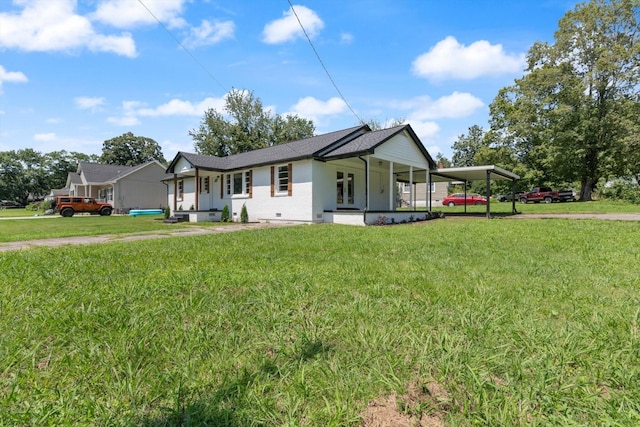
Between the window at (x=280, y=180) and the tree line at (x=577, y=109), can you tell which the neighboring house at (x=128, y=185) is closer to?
the window at (x=280, y=180)

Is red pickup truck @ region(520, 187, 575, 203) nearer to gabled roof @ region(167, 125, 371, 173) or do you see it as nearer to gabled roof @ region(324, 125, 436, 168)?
gabled roof @ region(324, 125, 436, 168)

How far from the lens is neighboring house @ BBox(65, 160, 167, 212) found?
32.2 metres

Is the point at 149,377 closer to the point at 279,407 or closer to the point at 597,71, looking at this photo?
the point at 279,407

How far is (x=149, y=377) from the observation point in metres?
1.96

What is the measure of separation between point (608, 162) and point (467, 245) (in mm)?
28822

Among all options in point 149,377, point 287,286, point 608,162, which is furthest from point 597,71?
point 149,377

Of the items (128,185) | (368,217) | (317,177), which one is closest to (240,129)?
(128,185)

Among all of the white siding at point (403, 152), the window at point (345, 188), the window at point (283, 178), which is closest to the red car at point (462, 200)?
the white siding at point (403, 152)

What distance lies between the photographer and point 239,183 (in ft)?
60.2

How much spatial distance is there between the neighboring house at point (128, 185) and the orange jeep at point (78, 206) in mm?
4029

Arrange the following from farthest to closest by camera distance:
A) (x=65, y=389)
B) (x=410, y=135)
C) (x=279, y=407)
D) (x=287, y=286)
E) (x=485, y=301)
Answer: (x=410, y=135)
(x=287, y=286)
(x=485, y=301)
(x=65, y=389)
(x=279, y=407)

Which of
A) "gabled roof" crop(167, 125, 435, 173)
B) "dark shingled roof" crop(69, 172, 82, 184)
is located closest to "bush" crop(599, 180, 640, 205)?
"gabled roof" crop(167, 125, 435, 173)

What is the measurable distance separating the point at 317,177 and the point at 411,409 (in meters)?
13.1

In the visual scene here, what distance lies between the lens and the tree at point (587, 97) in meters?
25.3
